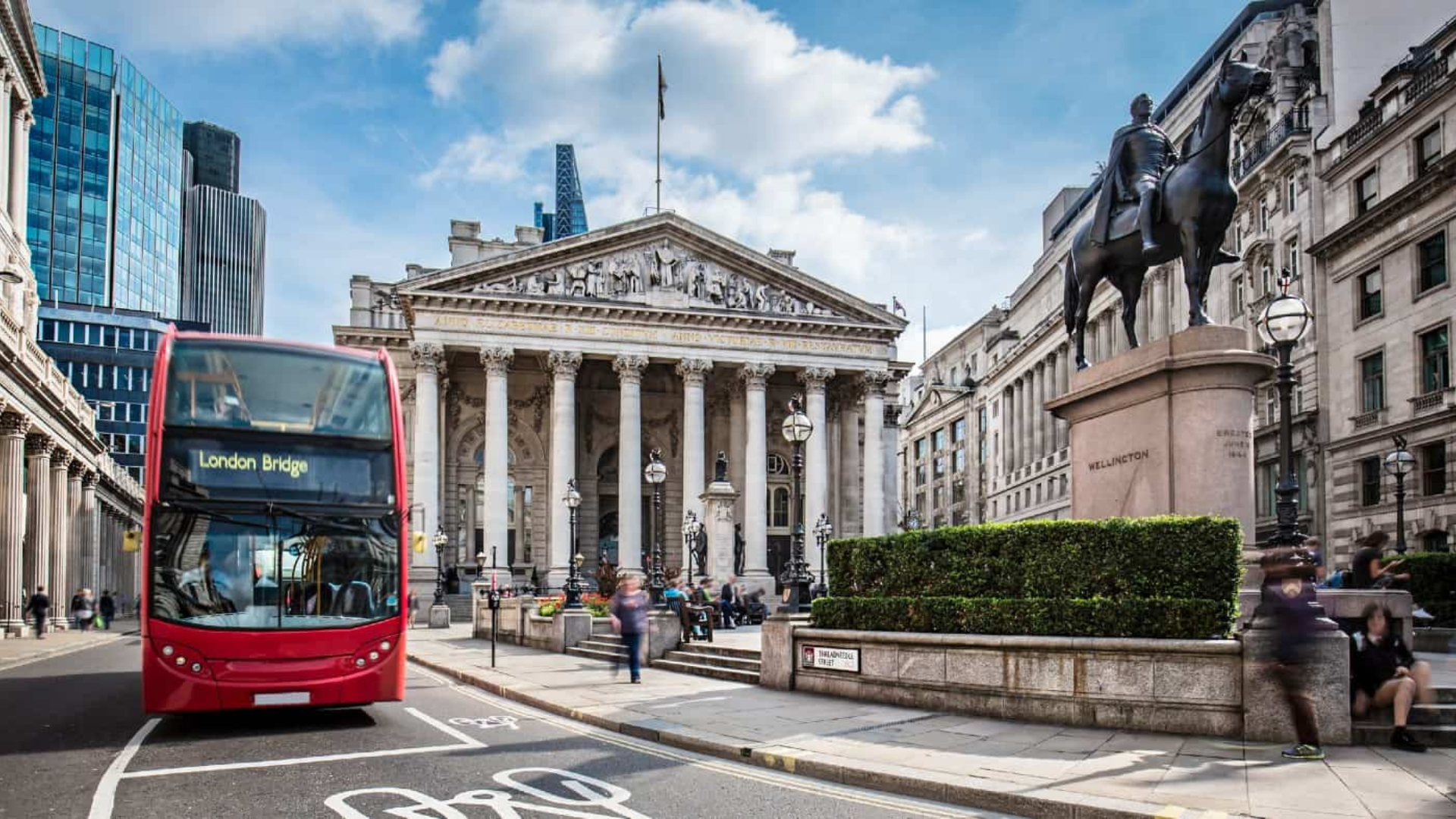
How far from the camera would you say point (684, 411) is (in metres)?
56.5

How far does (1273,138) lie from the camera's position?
46.6m

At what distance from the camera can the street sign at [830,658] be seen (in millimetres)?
15898

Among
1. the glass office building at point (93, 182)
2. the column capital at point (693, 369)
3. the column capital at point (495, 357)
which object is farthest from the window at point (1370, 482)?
the glass office building at point (93, 182)

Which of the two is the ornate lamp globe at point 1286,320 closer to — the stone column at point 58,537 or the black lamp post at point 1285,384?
the black lamp post at point 1285,384

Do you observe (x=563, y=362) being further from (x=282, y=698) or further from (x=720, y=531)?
(x=282, y=698)

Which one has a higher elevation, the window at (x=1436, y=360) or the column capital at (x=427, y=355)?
the column capital at (x=427, y=355)

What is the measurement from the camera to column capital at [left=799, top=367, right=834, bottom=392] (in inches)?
2261

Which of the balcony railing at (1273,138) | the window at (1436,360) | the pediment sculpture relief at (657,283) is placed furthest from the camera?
the pediment sculpture relief at (657,283)

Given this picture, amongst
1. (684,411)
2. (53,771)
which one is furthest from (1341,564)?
(53,771)

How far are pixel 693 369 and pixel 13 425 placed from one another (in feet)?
91.8

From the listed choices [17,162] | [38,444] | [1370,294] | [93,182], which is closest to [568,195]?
[93,182]

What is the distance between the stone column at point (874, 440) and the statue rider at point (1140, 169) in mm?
42841

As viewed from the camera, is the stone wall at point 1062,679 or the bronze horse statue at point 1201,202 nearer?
the stone wall at point 1062,679

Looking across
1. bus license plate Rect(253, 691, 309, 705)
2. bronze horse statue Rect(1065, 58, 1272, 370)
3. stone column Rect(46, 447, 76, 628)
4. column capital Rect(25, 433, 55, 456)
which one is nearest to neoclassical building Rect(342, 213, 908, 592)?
stone column Rect(46, 447, 76, 628)
